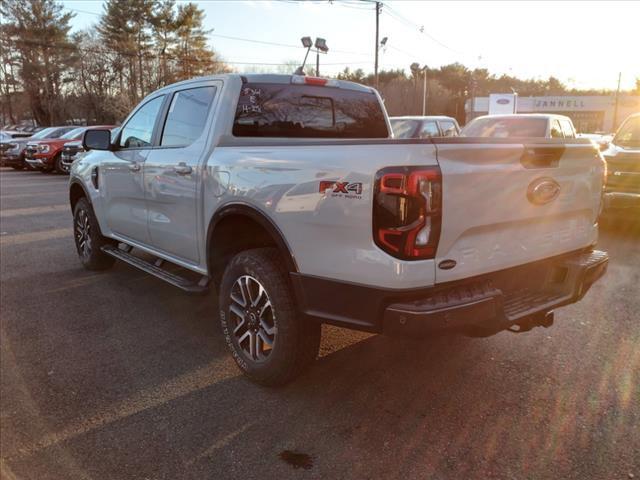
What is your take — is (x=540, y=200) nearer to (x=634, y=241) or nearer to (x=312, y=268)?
(x=312, y=268)

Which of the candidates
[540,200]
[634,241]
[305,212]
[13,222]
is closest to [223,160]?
[305,212]

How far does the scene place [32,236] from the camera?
8062 mm

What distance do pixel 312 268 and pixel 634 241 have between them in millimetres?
6415

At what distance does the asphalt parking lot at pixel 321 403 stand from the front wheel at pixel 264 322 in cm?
19

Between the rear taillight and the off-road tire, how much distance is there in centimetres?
427

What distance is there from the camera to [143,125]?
4820 millimetres

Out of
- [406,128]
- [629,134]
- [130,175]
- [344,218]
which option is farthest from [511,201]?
[406,128]

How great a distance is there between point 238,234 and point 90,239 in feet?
10.4

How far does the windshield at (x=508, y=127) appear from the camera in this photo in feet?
32.6

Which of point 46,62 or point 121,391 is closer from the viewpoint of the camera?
point 121,391

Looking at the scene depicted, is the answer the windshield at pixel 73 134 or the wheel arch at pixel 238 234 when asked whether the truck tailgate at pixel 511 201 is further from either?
the windshield at pixel 73 134

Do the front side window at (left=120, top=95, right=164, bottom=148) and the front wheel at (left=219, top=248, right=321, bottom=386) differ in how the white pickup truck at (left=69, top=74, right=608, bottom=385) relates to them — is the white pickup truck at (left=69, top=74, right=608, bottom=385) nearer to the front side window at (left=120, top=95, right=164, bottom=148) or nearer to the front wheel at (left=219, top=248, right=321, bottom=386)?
Result: the front wheel at (left=219, top=248, right=321, bottom=386)

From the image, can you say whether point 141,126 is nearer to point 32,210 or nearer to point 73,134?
point 32,210

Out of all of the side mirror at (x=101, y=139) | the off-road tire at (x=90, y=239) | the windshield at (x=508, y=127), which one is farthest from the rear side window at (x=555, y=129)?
the off-road tire at (x=90, y=239)
